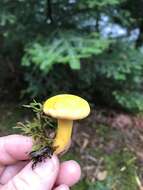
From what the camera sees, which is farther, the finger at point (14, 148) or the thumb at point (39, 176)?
the finger at point (14, 148)

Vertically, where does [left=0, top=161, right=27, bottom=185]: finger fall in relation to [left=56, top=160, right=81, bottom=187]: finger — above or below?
below

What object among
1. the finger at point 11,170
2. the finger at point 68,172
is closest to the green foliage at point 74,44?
the finger at point 11,170

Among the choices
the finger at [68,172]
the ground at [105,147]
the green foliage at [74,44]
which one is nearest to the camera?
the finger at [68,172]

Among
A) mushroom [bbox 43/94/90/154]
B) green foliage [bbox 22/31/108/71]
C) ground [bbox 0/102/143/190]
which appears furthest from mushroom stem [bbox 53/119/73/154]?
ground [bbox 0/102/143/190]

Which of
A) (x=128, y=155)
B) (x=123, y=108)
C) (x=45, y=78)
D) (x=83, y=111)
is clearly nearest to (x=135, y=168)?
(x=128, y=155)

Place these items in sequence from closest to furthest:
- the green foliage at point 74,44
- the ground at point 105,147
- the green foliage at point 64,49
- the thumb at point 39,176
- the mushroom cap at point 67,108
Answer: the mushroom cap at point 67,108, the thumb at point 39,176, the green foliage at point 64,49, the ground at point 105,147, the green foliage at point 74,44

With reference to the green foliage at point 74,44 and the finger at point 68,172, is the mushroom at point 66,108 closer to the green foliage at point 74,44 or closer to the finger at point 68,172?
the finger at point 68,172

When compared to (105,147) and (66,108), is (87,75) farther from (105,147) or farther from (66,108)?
(66,108)

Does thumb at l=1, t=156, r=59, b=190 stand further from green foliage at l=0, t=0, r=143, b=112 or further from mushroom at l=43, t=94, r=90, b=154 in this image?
green foliage at l=0, t=0, r=143, b=112
